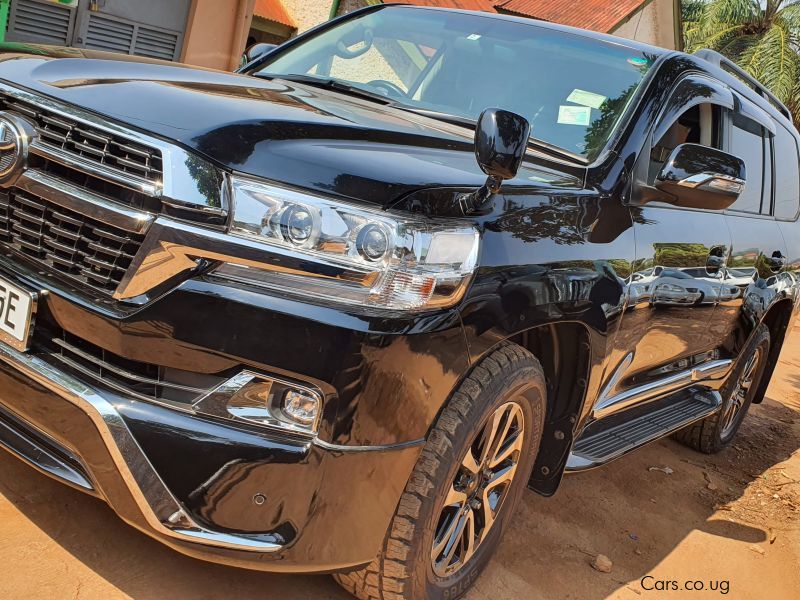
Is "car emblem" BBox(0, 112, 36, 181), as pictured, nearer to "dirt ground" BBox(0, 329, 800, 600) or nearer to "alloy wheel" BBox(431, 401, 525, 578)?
"dirt ground" BBox(0, 329, 800, 600)

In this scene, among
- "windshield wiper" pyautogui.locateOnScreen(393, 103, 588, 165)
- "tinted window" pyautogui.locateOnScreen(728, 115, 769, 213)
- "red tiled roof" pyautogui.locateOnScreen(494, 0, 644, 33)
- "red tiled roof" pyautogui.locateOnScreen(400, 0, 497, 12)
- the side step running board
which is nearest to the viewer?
"windshield wiper" pyautogui.locateOnScreen(393, 103, 588, 165)

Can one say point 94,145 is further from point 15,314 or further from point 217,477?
point 217,477

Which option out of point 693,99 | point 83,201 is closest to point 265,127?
point 83,201

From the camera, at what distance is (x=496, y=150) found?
2.26 m

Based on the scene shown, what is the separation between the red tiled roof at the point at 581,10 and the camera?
2117 cm

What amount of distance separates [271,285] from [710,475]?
366cm

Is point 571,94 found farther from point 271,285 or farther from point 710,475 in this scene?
point 710,475

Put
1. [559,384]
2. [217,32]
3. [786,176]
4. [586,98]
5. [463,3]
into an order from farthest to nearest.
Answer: [463,3], [217,32], [786,176], [586,98], [559,384]

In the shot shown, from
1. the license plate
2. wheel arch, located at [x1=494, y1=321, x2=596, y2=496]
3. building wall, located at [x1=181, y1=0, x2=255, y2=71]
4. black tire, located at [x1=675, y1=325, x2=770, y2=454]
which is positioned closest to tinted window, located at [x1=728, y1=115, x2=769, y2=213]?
black tire, located at [x1=675, y1=325, x2=770, y2=454]

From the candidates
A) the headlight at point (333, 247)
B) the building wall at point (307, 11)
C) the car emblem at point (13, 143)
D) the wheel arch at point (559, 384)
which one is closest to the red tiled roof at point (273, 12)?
the building wall at point (307, 11)

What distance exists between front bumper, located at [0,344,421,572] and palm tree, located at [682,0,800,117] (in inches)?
1065

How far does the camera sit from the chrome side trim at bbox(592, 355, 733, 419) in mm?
3369

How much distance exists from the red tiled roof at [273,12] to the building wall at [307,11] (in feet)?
0.73

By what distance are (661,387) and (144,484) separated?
7.94ft
